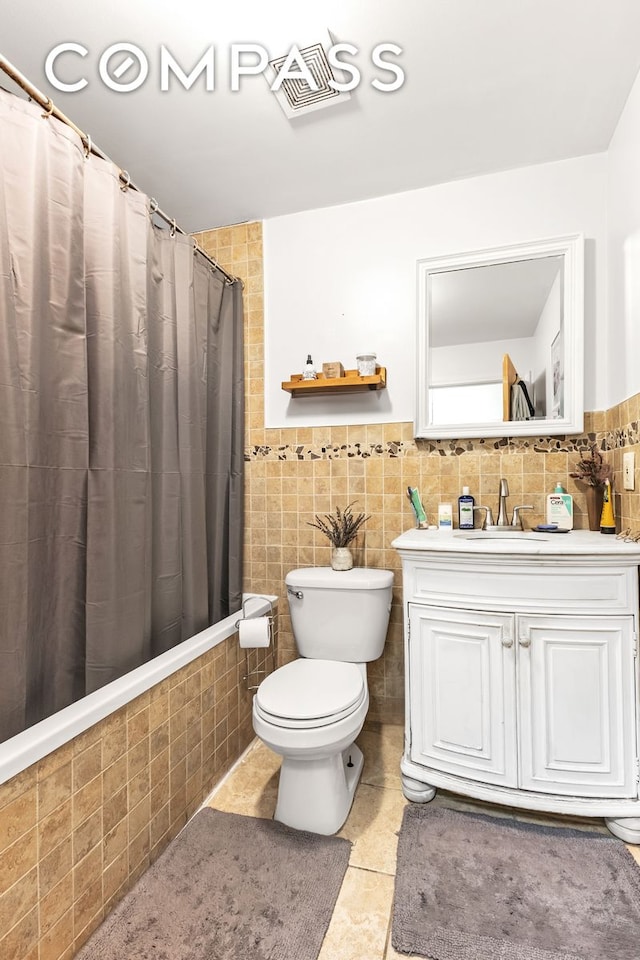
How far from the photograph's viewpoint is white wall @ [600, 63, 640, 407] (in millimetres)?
1512

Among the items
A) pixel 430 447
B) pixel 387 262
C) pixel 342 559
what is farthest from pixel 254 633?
pixel 387 262

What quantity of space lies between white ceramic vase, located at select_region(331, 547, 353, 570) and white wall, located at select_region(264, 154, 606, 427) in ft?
1.97

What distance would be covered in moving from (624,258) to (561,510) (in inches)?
36.6

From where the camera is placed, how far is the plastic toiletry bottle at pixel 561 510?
179 cm

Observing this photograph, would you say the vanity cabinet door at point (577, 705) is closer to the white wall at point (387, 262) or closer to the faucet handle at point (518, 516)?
the faucet handle at point (518, 516)

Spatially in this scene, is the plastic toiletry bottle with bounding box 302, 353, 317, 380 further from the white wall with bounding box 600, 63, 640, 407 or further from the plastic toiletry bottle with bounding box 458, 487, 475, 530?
the white wall with bounding box 600, 63, 640, 407

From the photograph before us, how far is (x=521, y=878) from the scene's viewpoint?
4.11 ft

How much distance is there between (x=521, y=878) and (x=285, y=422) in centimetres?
183

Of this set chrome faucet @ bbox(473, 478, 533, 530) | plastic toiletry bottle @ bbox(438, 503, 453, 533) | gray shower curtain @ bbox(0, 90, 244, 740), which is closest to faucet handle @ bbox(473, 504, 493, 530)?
chrome faucet @ bbox(473, 478, 533, 530)

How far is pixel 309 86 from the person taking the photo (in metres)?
1.50

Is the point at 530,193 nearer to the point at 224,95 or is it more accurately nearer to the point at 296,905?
the point at 224,95

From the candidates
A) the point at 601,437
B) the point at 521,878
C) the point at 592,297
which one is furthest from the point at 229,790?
the point at 592,297

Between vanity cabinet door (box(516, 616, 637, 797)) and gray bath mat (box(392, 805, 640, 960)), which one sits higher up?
vanity cabinet door (box(516, 616, 637, 797))

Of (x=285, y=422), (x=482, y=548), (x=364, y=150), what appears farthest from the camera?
(x=285, y=422)
